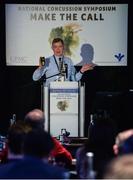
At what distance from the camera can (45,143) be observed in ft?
14.5

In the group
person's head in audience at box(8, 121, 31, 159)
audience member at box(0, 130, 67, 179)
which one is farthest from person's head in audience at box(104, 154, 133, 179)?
person's head in audience at box(8, 121, 31, 159)

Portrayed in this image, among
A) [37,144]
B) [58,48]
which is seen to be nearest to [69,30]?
[58,48]

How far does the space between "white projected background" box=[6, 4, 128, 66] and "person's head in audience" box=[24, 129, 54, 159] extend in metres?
4.95

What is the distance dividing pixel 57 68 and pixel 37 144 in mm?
5113

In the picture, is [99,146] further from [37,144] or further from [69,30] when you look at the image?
[69,30]

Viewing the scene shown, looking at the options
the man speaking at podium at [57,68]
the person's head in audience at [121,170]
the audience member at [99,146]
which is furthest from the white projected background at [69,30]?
the person's head in audience at [121,170]

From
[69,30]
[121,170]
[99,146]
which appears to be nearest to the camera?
[121,170]

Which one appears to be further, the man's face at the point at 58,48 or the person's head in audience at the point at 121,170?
the man's face at the point at 58,48

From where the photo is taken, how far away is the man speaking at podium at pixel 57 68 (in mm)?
9383

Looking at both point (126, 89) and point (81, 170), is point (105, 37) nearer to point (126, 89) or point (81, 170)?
point (126, 89)

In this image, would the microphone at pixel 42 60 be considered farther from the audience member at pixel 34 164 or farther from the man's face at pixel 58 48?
the audience member at pixel 34 164

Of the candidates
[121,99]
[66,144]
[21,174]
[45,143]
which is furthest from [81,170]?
[121,99]

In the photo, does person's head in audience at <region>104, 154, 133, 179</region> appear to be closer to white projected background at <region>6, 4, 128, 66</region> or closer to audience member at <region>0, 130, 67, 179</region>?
audience member at <region>0, 130, 67, 179</region>

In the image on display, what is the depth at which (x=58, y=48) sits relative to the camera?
941 centimetres
